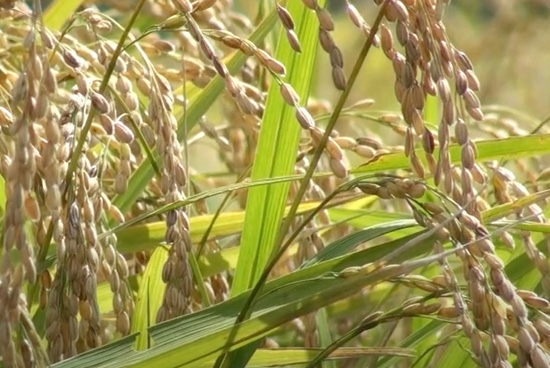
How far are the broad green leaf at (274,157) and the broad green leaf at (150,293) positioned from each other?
0.26 ft

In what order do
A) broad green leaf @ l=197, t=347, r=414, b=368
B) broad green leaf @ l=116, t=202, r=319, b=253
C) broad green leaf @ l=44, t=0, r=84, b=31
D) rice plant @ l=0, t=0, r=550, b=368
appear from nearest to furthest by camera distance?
rice plant @ l=0, t=0, r=550, b=368 < broad green leaf @ l=197, t=347, r=414, b=368 < broad green leaf @ l=116, t=202, r=319, b=253 < broad green leaf @ l=44, t=0, r=84, b=31

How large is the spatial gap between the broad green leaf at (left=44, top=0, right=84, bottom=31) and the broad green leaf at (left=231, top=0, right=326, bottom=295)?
356 millimetres

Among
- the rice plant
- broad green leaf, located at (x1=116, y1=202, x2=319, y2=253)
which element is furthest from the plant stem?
broad green leaf, located at (x1=116, y1=202, x2=319, y2=253)

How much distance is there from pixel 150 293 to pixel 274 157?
0.17m

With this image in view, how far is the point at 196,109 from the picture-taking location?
118 cm

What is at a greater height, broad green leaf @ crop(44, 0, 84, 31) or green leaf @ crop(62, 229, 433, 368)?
broad green leaf @ crop(44, 0, 84, 31)

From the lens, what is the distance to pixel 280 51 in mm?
1058

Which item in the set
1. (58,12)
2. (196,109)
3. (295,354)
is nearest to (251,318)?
(295,354)

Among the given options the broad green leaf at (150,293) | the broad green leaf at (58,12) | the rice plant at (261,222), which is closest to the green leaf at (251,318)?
the rice plant at (261,222)

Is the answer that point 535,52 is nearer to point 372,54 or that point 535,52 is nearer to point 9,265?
point 372,54

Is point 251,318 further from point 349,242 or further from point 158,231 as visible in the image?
point 158,231

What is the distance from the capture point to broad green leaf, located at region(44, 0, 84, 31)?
131cm

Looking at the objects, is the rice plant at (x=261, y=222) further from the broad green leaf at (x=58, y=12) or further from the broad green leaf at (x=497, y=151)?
the broad green leaf at (x=58, y=12)

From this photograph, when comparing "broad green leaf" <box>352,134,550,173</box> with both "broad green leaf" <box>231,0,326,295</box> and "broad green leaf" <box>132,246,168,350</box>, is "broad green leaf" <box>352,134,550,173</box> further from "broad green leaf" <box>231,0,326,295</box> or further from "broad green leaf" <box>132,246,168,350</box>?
"broad green leaf" <box>132,246,168,350</box>
